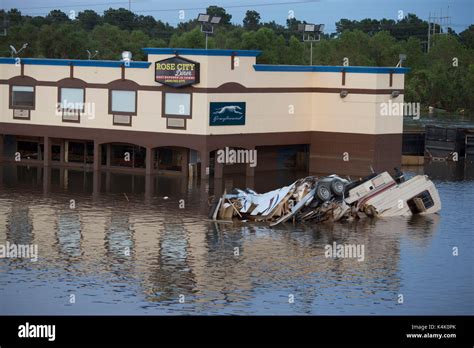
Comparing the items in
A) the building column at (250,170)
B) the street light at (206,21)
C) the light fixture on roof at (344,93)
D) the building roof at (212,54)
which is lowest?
the building column at (250,170)

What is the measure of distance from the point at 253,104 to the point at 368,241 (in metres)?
24.2

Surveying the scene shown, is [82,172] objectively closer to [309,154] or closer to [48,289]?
[309,154]

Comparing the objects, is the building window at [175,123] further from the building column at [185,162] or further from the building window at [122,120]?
the building window at [122,120]

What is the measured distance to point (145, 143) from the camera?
245 feet

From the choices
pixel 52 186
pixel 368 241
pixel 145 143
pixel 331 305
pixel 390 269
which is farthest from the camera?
pixel 145 143

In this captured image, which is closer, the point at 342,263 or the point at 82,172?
the point at 342,263

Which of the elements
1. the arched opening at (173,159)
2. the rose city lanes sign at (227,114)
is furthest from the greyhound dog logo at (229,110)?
the arched opening at (173,159)

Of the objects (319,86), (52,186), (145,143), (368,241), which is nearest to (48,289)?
(368,241)

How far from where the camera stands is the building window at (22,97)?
79875mm

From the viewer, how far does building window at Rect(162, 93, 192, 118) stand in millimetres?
72812

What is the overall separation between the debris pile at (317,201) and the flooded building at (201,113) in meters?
14.9

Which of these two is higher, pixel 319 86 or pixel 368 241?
pixel 319 86

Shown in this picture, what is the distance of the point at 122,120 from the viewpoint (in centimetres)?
7569

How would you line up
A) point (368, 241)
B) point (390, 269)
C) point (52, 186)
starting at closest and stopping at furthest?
point (390, 269) < point (368, 241) < point (52, 186)
